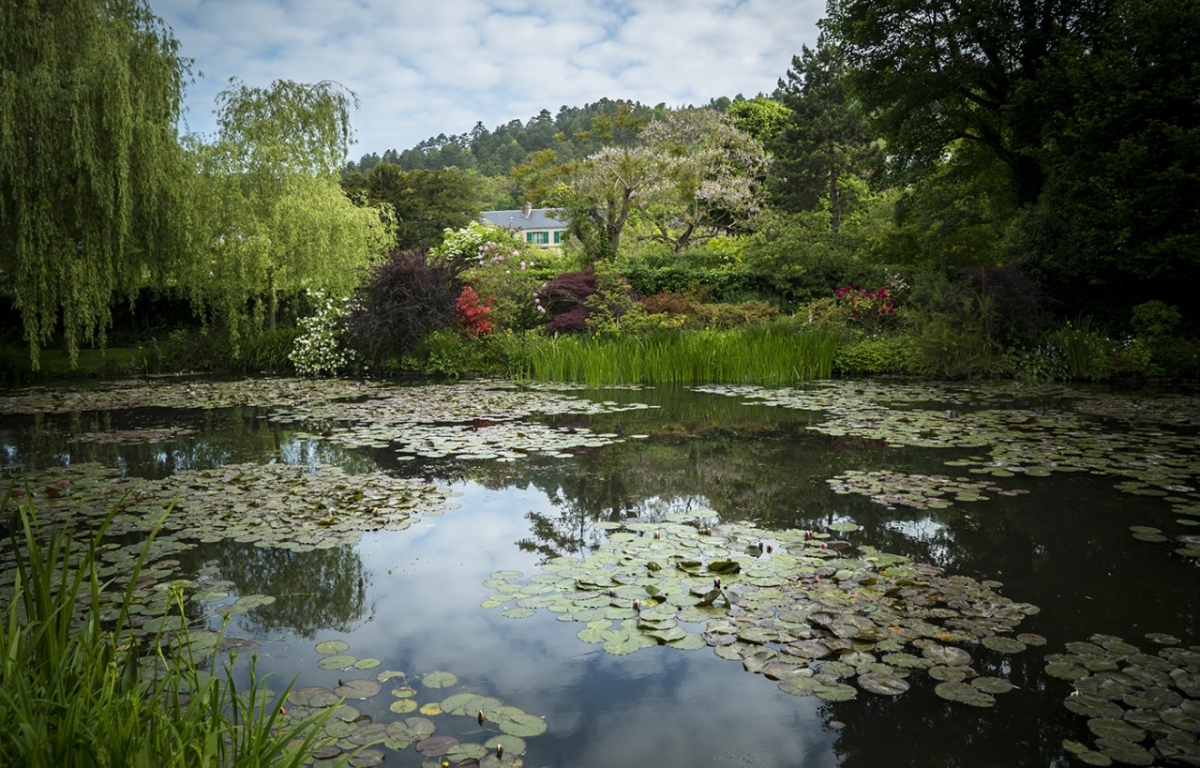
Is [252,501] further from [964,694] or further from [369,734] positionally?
[964,694]

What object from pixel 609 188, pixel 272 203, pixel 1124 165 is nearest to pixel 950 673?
pixel 1124 165

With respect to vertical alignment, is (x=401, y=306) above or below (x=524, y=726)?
above

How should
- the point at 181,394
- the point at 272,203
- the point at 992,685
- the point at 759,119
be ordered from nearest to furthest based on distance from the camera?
1. the point at 992,685
2. the point at 181,394
3. the point at 272,203
4. the point at 759,119

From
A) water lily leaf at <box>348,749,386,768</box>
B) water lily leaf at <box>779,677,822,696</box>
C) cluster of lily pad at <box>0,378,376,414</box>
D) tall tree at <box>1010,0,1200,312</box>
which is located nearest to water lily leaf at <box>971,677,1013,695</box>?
water lily leaf at <box>779,677,822,696</box>

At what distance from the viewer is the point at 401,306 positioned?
11.6 m

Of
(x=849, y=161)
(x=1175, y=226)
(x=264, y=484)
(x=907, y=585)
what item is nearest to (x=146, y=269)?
(x=264, y=484)

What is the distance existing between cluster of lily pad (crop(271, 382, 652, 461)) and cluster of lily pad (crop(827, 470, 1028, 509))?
212 cm

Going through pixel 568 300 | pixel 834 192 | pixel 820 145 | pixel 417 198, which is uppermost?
pixel 820 145

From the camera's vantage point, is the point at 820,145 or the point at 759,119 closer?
the point at 820,145

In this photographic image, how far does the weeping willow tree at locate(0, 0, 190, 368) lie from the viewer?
28.8 feet

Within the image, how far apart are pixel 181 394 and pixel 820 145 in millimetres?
20910

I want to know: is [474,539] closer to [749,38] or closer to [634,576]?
[634,576]

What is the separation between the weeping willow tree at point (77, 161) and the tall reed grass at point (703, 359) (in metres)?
6.02

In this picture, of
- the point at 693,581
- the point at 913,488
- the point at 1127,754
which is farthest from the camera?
the point at 913,488
